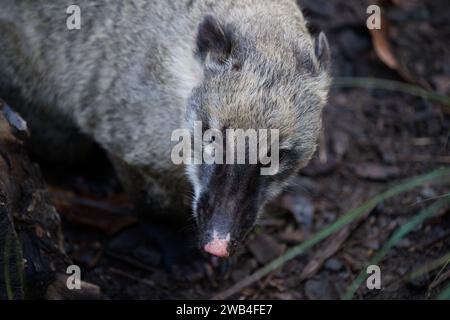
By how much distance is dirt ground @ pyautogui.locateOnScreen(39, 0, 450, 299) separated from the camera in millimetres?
4902

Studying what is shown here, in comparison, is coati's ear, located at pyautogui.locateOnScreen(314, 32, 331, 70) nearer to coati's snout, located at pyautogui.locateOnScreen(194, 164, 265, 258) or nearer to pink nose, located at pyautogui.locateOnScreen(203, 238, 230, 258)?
coati's snout, located at pyautogui.locateOnScreen(194, 164, 265, 258)

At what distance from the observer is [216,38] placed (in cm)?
416

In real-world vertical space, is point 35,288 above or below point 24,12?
below

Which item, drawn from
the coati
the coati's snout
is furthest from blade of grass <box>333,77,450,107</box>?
the coati's snout

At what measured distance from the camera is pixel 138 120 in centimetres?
464

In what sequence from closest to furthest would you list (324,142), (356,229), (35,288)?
(35,288)
(356,229)
(324,142)

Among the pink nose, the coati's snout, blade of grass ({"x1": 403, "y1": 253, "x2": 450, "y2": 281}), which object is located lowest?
blade of grass ({"x1": 403, "y1": 253, "x2": 450, "y2": 281})

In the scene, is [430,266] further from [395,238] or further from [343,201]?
[343,201]

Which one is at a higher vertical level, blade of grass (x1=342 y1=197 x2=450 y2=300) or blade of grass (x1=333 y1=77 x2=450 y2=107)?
blade of grass (x1=333 y1=77 x2=450 y2=107)

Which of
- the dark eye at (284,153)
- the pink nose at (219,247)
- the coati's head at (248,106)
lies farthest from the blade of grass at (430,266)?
the pink nose at (219,247)

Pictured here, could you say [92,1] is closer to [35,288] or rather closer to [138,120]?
[138,120]

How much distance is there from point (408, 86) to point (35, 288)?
12.0 feet

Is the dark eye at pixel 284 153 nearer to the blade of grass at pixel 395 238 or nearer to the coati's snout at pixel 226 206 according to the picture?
the coati's snout at pixel 226 206
